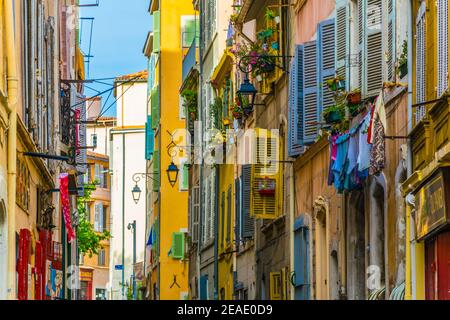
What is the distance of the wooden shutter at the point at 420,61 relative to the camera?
→ 19.0 meters

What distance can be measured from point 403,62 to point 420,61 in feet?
3.86

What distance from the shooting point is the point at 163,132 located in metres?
59.8

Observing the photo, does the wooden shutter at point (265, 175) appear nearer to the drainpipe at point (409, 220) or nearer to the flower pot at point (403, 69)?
the flower pot at point (403, 69)

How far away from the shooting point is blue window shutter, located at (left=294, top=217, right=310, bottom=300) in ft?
90.6

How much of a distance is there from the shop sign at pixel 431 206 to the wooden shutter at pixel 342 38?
503 centimetres

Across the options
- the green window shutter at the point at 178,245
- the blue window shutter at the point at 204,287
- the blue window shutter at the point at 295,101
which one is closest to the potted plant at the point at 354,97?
the blue window shutter at the point at 295,101

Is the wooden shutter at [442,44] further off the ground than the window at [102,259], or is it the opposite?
the window at [102,259]

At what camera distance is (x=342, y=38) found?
79.3 feet

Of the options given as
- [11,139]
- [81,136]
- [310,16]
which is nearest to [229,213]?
[81,136]

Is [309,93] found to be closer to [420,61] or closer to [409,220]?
[409,220]

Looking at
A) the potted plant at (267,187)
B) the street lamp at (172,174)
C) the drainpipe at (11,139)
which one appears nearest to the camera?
the drainpipe at (11,139)

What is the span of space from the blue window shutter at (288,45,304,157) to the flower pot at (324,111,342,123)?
3026mm

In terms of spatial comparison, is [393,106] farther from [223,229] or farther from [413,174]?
[223,229]

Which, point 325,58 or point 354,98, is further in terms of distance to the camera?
point 325,58
